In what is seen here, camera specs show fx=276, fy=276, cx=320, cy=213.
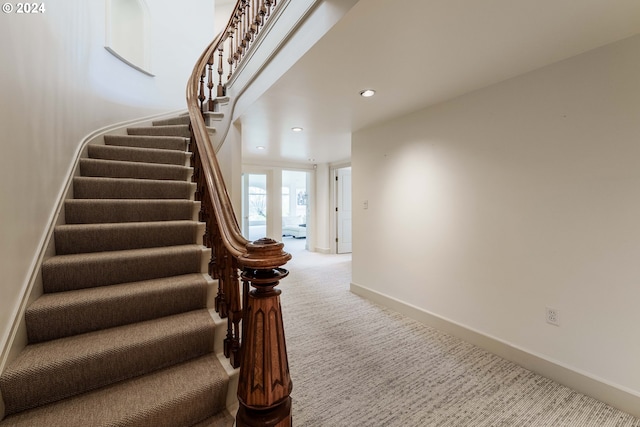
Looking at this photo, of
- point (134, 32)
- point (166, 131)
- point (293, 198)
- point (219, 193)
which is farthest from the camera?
point (293, 198)

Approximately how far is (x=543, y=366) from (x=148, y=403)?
2.46 metres

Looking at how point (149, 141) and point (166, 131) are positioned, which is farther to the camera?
point (166, 131)

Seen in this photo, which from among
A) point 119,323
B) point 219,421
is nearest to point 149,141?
point 119,323

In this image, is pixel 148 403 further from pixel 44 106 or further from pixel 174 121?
pixel 174 121

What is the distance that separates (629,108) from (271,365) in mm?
2368

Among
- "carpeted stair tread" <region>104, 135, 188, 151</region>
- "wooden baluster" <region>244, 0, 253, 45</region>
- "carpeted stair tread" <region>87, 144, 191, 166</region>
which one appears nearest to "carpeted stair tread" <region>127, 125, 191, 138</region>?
"carpeted stair tread" <region>104, 135, 188, 151</region>

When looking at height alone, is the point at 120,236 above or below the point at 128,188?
below

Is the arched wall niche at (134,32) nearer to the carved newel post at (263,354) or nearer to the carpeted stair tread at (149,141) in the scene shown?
the carpeted stair tread at (149,141)

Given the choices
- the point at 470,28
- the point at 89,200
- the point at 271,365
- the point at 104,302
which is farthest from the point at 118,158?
the point at 470,28

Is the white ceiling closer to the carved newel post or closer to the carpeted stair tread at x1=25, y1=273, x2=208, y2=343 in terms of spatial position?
the carved newel post

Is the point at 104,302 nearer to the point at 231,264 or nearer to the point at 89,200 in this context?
the point at 231,264

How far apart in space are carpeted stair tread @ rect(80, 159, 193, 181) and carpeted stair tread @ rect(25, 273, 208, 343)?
120 cm

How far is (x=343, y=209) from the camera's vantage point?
21.3 ft

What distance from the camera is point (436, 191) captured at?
2.71m
